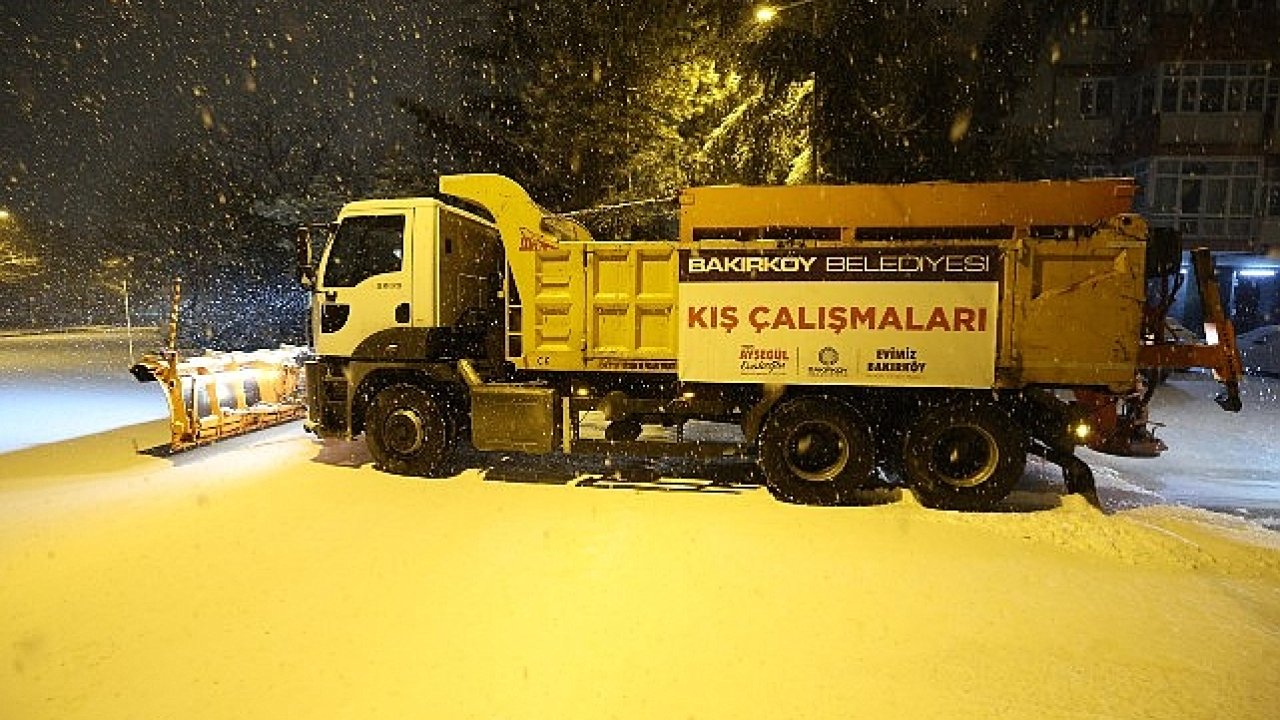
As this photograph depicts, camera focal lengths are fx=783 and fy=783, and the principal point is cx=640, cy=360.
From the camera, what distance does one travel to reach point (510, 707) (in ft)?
11.8

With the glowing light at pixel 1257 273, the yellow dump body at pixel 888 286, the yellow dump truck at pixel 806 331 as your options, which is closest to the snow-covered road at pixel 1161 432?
the yellow dump truck at pixel 806 331

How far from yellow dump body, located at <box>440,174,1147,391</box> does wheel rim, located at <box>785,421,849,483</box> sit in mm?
506

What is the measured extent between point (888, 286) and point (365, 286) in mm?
5349

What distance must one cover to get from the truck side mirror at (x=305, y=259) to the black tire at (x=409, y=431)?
147 cm

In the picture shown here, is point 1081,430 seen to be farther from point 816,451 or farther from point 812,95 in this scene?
point 812,95

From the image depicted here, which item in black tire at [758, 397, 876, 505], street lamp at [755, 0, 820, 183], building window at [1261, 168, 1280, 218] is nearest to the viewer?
black tire at [758, 397, 876, 505]

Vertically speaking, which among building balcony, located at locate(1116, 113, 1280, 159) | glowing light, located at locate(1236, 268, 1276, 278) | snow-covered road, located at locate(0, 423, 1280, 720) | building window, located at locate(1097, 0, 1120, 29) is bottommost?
snow-covered road, located at locate(0, 423, 1280, 720)

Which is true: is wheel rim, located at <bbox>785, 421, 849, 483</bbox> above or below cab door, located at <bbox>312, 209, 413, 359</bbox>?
below

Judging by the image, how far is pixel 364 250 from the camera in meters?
8.42

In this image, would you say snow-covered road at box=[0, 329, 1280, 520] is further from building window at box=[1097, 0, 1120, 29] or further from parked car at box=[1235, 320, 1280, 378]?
building window at box=[1097, 0, 1120, 29]

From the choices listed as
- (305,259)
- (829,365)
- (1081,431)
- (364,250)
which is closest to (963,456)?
(1081,431)

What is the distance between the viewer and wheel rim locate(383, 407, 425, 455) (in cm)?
831

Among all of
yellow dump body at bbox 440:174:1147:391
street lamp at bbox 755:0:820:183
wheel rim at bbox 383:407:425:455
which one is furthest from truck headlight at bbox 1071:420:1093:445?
wheel rim at bbox 383:407:425:455

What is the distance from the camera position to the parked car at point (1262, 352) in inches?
717
